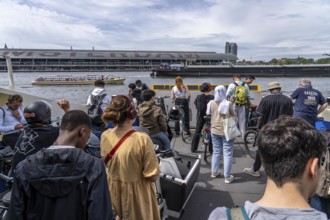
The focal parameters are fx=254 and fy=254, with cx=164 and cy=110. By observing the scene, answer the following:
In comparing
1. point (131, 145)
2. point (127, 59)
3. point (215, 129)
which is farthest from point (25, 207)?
point (127, 59)

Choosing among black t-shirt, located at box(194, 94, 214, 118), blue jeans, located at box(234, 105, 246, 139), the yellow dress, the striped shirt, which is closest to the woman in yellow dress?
the yellow dress

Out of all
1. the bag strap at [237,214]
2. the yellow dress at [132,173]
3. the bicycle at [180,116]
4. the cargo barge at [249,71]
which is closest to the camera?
the bag strap at [237,214]

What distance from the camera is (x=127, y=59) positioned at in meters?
89.4

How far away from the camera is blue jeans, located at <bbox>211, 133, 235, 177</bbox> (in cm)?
407

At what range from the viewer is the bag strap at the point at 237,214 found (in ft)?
2.99

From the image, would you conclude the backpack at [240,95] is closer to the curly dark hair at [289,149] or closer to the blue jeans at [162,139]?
the blue jeans at [162,139]

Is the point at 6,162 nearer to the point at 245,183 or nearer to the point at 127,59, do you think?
the point at 245,183

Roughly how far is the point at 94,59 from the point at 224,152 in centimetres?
8613

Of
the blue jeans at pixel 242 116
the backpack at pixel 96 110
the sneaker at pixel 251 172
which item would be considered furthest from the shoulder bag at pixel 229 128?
the blue jeans at pixel 242 116

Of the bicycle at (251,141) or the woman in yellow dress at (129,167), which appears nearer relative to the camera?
the woman in yellow dress at (129,167)

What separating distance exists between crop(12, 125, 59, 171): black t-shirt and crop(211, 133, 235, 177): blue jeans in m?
2.72

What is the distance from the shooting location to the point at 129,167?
6.79 ft

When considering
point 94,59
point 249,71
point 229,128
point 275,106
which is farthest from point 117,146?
point 94,59

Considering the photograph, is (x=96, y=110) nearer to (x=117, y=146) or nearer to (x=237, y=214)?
→ (x=117, y=146)
